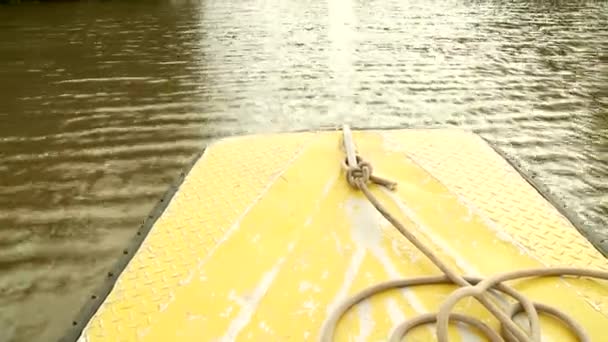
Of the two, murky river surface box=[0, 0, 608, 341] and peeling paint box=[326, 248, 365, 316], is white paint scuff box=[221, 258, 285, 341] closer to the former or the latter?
peeling paint box=[326, 248, 365, 316]

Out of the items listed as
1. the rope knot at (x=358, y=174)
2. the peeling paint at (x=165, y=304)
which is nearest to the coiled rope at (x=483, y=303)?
the rope knot at (x=358, y=174)

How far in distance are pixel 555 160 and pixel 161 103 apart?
8.35ft

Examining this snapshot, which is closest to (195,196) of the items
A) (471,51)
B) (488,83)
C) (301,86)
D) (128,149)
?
(128,149)

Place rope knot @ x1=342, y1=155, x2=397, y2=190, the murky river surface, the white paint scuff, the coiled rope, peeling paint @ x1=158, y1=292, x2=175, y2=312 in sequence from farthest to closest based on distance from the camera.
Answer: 1. the murky river surface
2. rope knot @ x1=342, y1=155, x2=397, y2=190
3. peeling paint @ x1=158, y1=292, x2=175, y2=312
4. the white paint scuff
5. the coiled rope

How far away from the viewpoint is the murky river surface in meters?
2.38

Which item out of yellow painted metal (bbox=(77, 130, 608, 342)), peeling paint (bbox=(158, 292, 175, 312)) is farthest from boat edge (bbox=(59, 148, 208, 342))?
peeling paint (bbox=(158, 292, 175, 312))

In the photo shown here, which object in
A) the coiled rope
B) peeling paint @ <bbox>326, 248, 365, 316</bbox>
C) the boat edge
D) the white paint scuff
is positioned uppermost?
the coiled rope

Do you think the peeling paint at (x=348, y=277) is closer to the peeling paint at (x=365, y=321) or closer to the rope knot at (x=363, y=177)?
the peeling paint at (x=365, y=321)

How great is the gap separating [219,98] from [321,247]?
8.84ft

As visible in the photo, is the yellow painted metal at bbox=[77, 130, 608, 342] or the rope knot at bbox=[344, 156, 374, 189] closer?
the yellow painted metal at bbox=[77, 130, 608, 342]

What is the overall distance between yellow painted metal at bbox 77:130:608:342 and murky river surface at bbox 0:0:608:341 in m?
0.39

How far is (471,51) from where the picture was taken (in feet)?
17.4

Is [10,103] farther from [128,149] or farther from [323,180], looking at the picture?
[323,180]

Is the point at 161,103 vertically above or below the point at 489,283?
below
